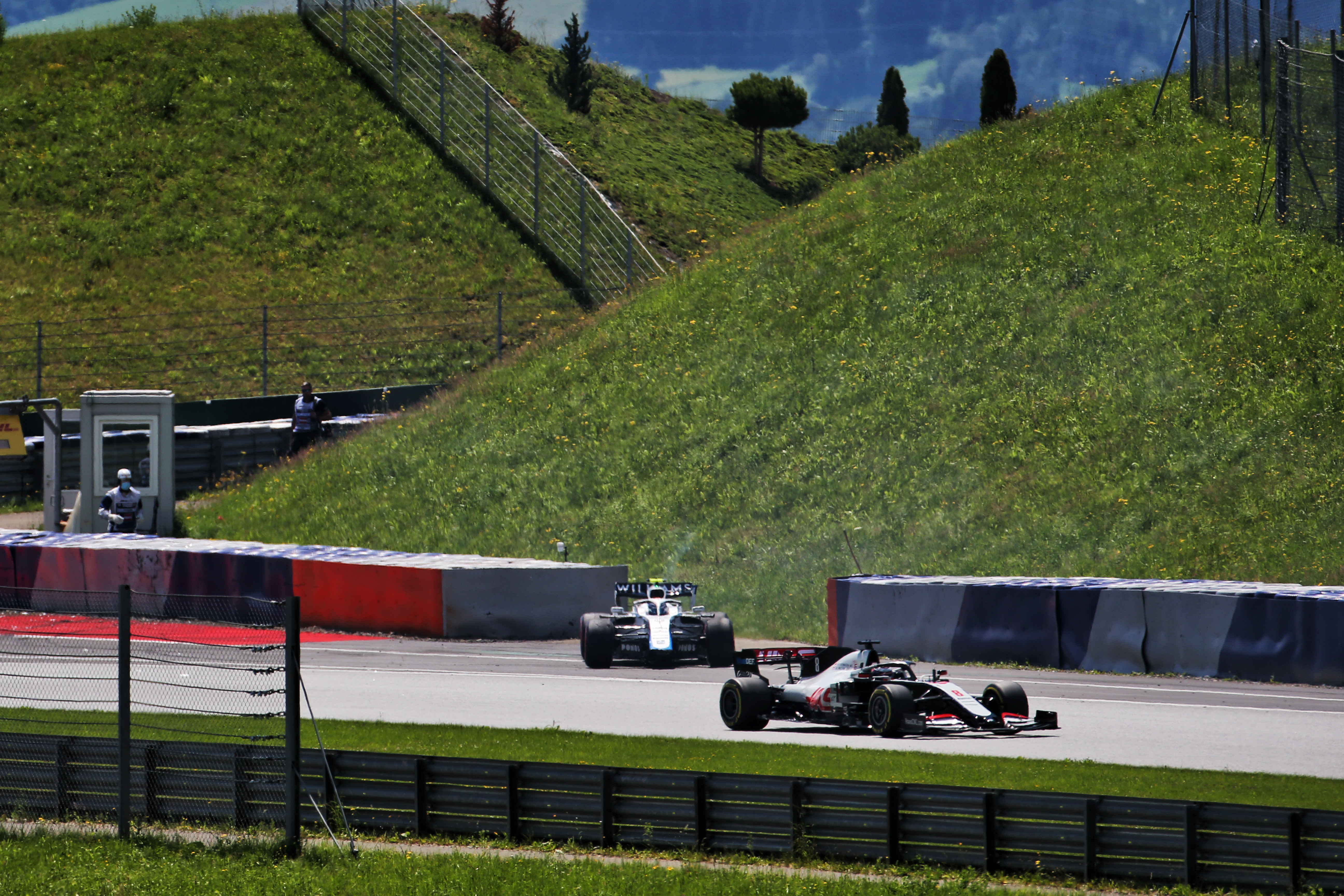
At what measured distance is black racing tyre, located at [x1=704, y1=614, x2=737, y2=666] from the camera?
66.2 feet

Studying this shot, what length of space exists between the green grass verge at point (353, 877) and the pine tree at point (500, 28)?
57402mm

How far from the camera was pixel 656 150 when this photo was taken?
62719 millimetres

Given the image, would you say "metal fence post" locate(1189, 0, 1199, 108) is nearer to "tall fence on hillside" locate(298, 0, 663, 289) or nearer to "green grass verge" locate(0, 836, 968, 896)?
"tall fence on hillside" locate(298, 0, 663, 289)

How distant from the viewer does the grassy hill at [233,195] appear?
1773 inches

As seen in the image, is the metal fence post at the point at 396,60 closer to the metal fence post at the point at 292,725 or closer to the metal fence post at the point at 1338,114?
the metal fence post at the point at 1338,114

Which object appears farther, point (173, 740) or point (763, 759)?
point (763, 759)

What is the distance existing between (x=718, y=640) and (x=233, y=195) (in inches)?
1456

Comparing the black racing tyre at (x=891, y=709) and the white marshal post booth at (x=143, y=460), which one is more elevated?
the white marshal post booth at (x=143, y=460)

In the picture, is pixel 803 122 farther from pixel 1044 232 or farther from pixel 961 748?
pixel 961 748

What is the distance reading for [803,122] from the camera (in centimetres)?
7244

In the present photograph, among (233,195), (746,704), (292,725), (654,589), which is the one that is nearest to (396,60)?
(233,195)

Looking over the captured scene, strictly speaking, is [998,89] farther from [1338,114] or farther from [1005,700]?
[1005,700]

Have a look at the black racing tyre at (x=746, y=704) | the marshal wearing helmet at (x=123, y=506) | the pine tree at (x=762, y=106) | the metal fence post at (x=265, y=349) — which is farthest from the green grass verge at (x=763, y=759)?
the pine tree at (x=762, y=106)

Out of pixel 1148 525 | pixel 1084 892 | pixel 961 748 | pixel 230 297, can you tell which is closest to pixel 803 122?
pixel 230 297
